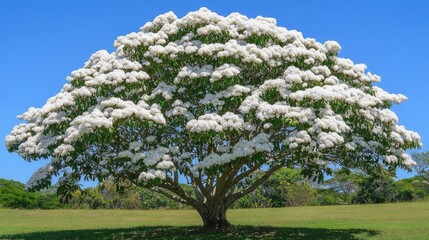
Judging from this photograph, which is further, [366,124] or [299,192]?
[299,192]

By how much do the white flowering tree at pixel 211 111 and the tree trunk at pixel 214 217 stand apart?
1.39 metres

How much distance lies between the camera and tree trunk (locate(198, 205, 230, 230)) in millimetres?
22950

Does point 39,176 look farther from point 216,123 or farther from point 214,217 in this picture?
point 216,123

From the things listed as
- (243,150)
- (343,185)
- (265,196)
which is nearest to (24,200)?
(265,196)

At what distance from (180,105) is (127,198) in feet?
111

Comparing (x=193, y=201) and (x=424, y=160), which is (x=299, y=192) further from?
(x=193, y=201)

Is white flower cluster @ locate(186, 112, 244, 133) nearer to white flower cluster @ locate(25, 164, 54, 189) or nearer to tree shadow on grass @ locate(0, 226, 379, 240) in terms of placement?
tree shadow on grass @ locate(0, 226, 379, 240)

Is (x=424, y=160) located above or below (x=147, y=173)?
above

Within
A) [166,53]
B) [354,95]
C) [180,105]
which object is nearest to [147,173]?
[180,105]

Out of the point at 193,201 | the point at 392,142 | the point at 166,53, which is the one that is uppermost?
the point at 166,53

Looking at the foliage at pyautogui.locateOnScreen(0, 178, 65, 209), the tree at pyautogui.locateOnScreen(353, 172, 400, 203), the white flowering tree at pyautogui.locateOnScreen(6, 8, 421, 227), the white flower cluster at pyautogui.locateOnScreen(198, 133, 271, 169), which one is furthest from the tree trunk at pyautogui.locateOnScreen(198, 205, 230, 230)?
the foliage at pyautogui.locateOnScreen(0, 178, 65, 209)

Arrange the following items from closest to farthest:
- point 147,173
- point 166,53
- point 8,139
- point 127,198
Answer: point 147,173
point 166,53
point 8,139
point 127,198

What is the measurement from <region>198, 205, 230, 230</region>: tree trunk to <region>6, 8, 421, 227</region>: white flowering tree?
4.55 feet

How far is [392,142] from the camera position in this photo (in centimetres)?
1984
